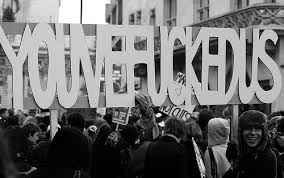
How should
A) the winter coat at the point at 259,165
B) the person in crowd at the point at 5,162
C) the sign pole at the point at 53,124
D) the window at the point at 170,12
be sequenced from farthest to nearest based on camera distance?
the window at the point at 170,12 < the sign pole at the point at 53,124 < the winter coat at the point at 259,165 < the person in crowd at the point at 5,162

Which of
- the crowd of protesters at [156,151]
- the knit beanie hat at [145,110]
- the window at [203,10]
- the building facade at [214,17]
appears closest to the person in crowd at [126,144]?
the crowd of protesters at [156,151]

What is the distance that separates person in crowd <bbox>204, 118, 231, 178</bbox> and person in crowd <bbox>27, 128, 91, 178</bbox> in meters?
2.18

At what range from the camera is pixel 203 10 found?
25.2 m

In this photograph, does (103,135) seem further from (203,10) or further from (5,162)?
(203,10)

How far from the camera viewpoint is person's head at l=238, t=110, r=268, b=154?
4000mm

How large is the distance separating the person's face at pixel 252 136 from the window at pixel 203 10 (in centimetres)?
2103

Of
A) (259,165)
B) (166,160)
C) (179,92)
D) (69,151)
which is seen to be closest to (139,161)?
(166,160)

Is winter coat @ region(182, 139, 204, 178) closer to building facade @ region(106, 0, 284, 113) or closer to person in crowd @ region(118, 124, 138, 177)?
person in crowd @ region(118, 124, 138, 177)

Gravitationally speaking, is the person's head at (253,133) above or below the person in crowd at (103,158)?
above

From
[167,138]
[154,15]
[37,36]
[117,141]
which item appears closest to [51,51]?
[37,36]

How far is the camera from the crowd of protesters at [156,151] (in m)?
3.11

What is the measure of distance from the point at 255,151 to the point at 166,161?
845 millimetres

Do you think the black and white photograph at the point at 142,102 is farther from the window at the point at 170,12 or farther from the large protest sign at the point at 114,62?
the window at the point at 170,12

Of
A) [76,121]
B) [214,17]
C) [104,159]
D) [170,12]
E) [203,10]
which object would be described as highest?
[170,12]
